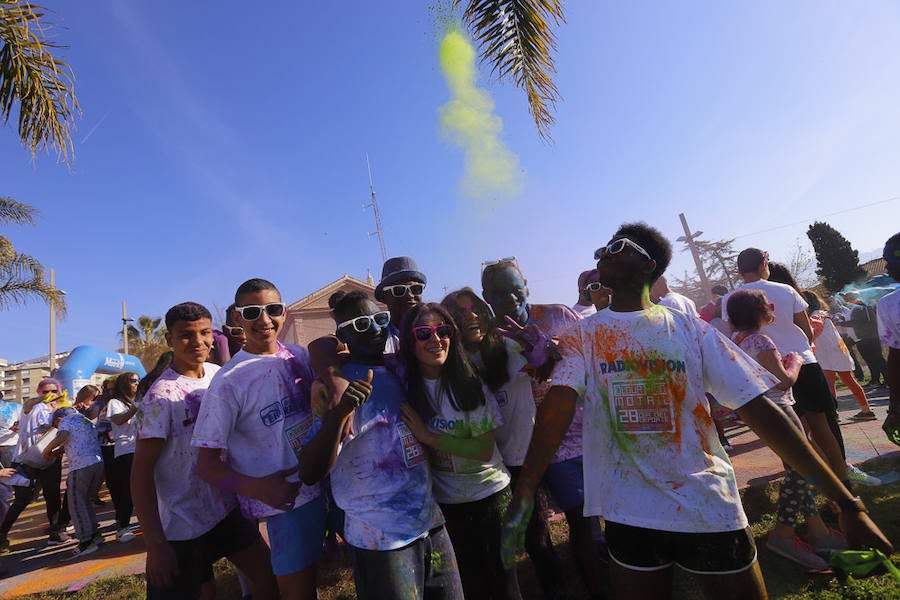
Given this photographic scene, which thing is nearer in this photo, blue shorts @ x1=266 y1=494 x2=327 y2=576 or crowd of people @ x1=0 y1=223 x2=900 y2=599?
crowd of people @ x1=0 y1=223 x2=900 y2=599

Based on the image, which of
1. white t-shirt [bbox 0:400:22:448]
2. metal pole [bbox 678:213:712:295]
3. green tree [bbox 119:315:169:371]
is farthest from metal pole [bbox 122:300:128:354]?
metal pole [bbox 678:213:712:295]

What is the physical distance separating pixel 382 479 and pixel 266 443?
2.16ft

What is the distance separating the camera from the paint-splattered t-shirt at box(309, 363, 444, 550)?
1.77 meters

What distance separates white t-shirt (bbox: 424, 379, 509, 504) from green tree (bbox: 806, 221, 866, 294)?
2444cm

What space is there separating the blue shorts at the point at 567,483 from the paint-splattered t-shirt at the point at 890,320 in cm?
247

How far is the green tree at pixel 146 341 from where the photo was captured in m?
31.6

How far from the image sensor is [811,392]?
3.16 metres

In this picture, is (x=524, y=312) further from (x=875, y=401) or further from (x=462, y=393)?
(x=875, y=401)

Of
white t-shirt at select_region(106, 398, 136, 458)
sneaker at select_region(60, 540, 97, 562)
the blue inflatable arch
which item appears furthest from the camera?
the blue inflatable arch

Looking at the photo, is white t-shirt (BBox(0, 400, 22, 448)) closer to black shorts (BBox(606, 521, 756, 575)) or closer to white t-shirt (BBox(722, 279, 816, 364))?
black shorts (BBox(606, 521, 756, 575))

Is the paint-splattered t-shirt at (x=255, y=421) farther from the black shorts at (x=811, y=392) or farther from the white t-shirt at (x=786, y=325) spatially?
the black shorts at (x=811, y=392)

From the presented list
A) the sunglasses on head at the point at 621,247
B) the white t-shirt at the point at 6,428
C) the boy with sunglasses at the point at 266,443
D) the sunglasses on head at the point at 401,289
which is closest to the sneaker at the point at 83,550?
the white t-shirt at the point at 6,428

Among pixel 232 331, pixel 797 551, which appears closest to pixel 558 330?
pixel 797 551

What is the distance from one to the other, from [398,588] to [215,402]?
116 cm
